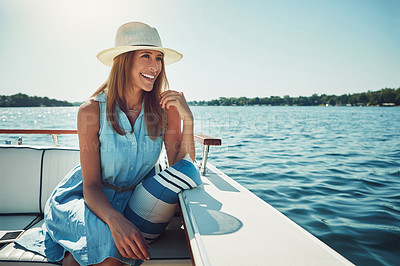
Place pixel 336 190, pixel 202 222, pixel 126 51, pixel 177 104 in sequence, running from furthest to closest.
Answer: pixel 336 190, pixel 177 104, pixel 126 51, pixel 202 222

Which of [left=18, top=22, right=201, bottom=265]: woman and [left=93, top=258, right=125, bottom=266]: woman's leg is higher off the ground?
[left=18, top=22, right=201, bottom=265]: woman

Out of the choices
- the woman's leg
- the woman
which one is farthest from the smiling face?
the woman's leg

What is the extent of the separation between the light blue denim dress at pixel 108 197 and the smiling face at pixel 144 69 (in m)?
0.20

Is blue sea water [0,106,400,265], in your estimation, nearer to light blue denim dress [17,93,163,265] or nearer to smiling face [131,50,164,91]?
light blue denim dress [17,93,163,265]

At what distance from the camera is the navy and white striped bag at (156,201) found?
1.42 meters

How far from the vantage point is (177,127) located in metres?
1.88

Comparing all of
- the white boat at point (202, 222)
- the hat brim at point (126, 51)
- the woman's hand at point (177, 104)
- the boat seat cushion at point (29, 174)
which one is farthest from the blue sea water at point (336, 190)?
the woman's hand at point (177, 104)

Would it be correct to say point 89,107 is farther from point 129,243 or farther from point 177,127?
point 129,243

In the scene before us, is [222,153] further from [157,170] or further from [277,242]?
[277,242]

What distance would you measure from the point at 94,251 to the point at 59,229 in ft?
1.10

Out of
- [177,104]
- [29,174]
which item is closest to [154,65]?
[177,104]

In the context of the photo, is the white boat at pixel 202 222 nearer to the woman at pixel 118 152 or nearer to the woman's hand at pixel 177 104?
the woman at pixel 118 152

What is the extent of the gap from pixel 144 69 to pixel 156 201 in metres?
0.81

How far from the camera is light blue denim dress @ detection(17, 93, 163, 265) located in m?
1.18
